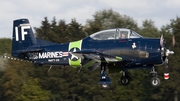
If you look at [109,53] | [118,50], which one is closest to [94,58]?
[109,53]

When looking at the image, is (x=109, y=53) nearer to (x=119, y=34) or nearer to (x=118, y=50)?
(x=118, y=50)

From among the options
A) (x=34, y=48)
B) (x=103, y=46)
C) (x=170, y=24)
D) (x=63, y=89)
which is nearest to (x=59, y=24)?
(x=63, y=89)

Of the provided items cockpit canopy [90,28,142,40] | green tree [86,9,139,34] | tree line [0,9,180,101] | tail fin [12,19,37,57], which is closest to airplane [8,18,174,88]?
cockpit canopy [90,28,142,40]

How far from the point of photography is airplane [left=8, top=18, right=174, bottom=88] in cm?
1089

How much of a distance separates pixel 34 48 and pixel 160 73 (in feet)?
65.9

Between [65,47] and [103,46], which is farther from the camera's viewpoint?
[65,47]

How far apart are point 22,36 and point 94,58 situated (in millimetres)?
5135

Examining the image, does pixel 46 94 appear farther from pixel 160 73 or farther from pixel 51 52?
pixel 51 52

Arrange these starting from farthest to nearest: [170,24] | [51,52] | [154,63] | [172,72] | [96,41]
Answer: [170,24], [172,72], [51,52], [96,41], [154,63]

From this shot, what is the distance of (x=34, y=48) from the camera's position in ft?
43.5

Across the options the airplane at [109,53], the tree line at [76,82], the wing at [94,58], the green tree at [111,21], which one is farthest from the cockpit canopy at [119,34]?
the green tree at [111,21]

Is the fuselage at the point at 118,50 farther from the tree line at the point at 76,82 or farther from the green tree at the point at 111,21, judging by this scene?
the green tree at the point at 111,21

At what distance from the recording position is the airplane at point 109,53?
429 inches

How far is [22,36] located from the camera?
45.8 ft
